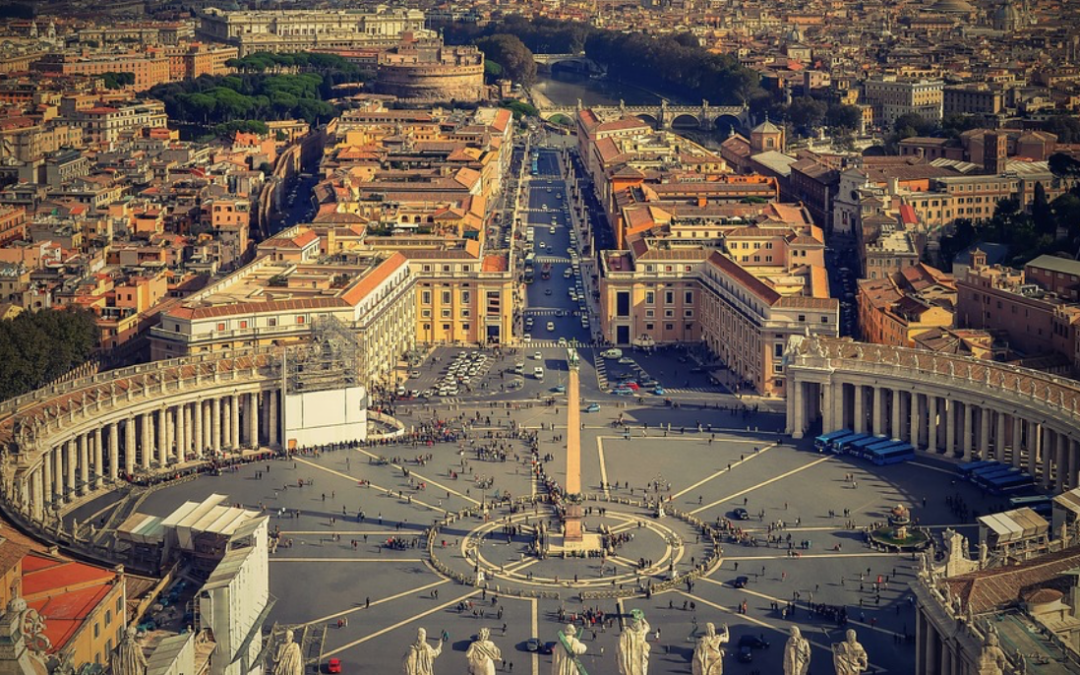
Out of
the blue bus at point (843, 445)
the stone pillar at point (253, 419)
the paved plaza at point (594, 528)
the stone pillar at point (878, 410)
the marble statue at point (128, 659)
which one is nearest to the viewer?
the marble statue at point (128, 659)

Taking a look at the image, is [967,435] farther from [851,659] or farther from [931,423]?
[851,659]

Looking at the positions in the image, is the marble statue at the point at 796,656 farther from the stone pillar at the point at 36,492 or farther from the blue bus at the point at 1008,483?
the stone pillar at the point at 36,492

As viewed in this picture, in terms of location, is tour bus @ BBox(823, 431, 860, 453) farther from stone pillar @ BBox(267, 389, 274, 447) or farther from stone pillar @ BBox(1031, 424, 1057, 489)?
stone pillar @ BBox(267, 389, 274, 447)

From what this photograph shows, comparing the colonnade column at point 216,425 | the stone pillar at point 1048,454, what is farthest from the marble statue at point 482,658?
the colonnade column at point 216,425

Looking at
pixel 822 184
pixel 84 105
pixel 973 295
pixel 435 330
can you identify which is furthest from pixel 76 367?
pixel 84 105

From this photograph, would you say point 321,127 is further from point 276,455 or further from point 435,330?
point 276,455

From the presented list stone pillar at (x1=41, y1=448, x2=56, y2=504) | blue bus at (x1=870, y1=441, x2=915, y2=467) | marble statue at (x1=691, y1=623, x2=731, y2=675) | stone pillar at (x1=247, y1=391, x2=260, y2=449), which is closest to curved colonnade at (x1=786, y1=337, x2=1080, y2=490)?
blue bus at (x1=870, y1=441, x2=915, y2=467)
